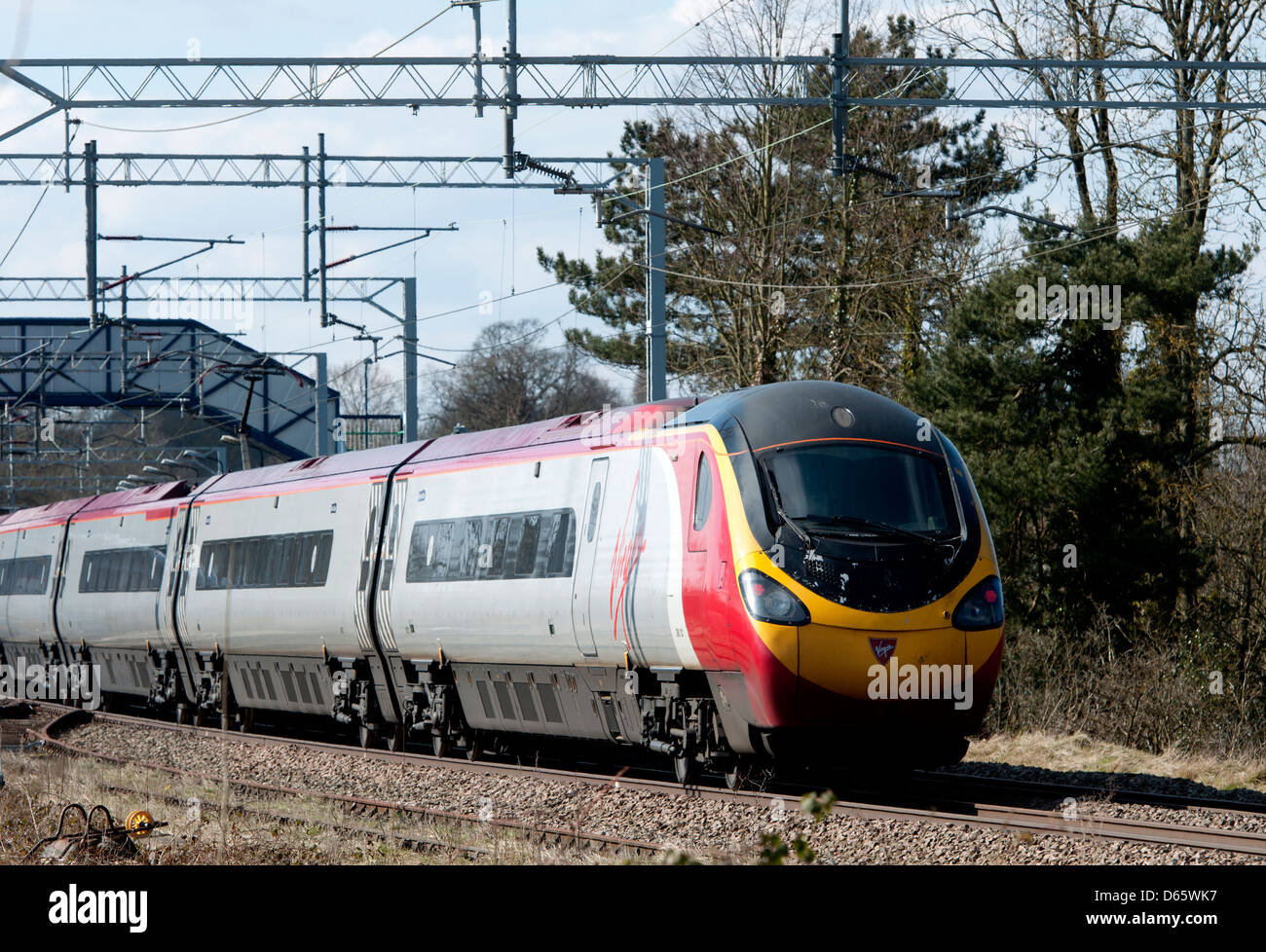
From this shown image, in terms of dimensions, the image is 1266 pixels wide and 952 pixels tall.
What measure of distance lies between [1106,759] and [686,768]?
19.7 ft

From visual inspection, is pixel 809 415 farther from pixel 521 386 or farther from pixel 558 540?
pixel 521 386

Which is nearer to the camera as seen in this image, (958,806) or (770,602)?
(770,602)

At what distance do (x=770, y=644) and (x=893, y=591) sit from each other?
985 millimetres

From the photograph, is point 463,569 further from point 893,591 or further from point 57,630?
point 57,630

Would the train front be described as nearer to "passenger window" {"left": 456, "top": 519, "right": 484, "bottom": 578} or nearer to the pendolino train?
the pendolino train

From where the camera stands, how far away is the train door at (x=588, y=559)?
13.0 meters

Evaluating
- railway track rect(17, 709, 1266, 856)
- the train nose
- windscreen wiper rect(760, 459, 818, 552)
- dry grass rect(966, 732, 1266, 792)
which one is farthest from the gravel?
dry grass rect(966, 732, 1266, 792)

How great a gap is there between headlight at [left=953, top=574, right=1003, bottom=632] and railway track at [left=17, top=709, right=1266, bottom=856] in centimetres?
134

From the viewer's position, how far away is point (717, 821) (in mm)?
11055

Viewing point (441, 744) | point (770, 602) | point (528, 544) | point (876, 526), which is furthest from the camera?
point (441, 744)
